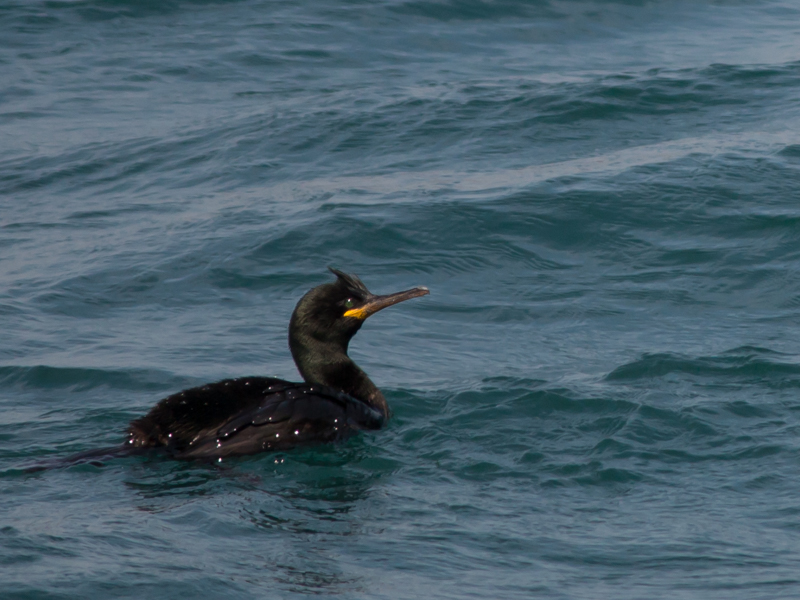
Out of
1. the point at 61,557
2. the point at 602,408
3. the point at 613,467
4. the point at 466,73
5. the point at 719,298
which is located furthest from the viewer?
the point at 466,73

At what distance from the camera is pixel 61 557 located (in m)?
4.44

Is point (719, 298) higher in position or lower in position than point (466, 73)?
lower

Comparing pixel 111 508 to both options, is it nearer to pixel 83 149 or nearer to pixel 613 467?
pixel 613 467

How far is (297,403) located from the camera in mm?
6148

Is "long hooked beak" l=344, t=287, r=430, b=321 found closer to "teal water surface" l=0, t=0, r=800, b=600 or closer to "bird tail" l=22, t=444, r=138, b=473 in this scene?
"teal water surface" l=0, t=0, r=800, b=600

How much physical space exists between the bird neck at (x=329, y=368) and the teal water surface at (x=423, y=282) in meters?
0.34

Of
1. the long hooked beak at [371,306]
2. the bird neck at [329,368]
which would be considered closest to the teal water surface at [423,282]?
the bird neck at [329,368]

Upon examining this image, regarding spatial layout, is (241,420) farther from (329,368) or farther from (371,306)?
(371,306)

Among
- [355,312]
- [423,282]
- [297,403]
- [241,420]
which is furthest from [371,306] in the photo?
[423,282]

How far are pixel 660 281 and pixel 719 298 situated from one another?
1.54 ft

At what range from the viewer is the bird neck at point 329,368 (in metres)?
6.72

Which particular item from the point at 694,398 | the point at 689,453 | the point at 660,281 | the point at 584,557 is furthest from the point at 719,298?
the point at 584,557

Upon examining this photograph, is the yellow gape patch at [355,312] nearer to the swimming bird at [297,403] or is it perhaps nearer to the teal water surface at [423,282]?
the swimming bird at [297,403]

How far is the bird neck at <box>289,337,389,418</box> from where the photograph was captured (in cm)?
672
